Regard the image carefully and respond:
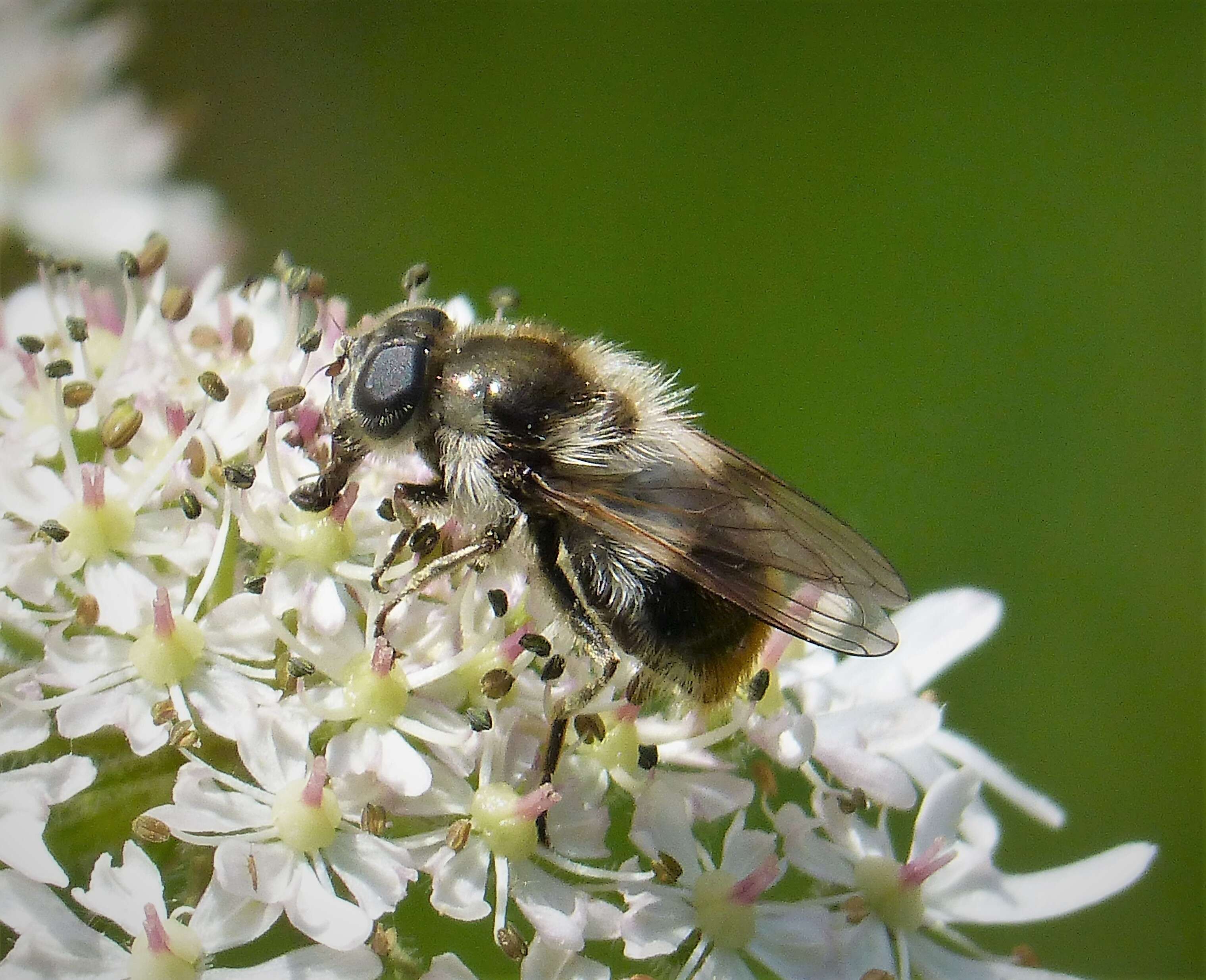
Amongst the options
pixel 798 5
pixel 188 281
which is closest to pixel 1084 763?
pixel 798 5

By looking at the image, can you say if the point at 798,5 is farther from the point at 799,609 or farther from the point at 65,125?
the point at 799,609

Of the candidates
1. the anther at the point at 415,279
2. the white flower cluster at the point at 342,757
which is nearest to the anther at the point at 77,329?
the white flower cluster at the point at 342,757

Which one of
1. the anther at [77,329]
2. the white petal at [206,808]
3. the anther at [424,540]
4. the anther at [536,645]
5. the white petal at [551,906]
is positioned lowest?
the white petal at [551,906]

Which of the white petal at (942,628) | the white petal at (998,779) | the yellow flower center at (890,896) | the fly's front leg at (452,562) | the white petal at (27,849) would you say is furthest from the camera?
the white petal at (942,628)

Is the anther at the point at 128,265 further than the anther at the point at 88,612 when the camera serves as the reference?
Yes

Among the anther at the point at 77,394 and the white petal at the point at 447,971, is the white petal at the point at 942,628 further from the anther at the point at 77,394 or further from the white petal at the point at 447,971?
the anther at the point at 77,394

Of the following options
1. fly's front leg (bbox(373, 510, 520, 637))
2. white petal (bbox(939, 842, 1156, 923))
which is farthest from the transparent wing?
white petal (bbox(939, 842, 1156, 923))
